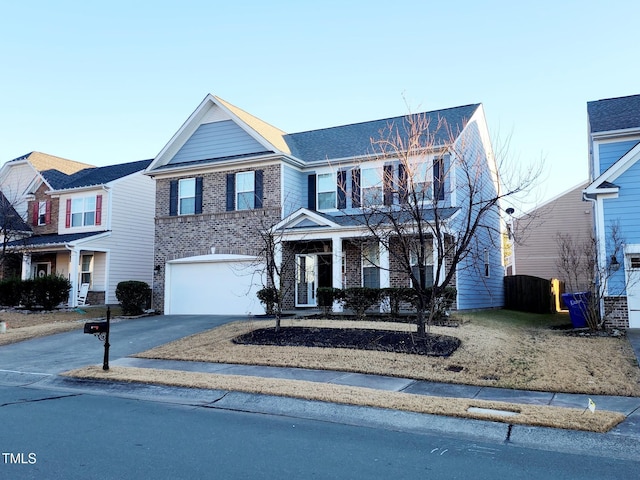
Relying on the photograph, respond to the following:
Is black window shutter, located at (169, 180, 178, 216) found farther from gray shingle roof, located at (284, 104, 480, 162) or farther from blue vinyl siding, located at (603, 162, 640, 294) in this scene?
blue vinyl siding, located at (603, 162, 640, 294)

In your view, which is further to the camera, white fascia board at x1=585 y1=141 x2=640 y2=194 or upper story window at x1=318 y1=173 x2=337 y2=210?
upper story window at x1=318 y1=173 x2=337 y2=210

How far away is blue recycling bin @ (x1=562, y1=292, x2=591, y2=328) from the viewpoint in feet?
48.5

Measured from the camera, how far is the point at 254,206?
20.5 metres

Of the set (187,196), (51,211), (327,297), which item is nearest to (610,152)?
(327,297)

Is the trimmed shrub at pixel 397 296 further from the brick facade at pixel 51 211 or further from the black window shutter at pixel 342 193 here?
the brick facade at pixel 51 211

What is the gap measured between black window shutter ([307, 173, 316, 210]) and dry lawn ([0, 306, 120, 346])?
341 inches

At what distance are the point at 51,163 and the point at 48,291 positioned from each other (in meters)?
11.3

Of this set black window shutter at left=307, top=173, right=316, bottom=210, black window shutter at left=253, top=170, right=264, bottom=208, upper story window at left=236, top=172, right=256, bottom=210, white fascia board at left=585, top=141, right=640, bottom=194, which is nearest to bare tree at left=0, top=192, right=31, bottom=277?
upper story window at left=236, top=172, right=256, bottom=210

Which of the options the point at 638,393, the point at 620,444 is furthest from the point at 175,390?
the point at 638,393

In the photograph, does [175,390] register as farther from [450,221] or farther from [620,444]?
[450,221]

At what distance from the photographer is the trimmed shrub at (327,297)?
1700 cm

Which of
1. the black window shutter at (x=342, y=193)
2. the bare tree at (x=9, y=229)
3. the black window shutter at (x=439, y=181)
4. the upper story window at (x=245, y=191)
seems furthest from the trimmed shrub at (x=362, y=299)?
the bare tree at (x=9, y=229)

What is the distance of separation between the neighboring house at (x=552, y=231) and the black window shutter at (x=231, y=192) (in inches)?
599

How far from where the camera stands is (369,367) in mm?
10305
